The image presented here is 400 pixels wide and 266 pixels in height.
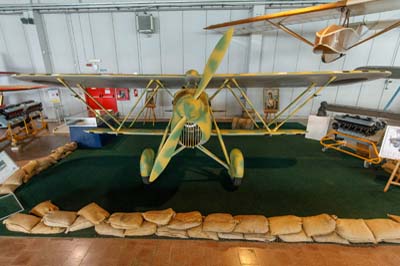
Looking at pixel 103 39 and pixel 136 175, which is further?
pixel 103 39

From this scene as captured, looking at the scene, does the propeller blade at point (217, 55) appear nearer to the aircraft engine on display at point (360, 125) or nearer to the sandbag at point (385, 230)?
the sandbag at point (385, 230)

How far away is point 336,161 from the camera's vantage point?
4.07m

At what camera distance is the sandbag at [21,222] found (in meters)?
2.24

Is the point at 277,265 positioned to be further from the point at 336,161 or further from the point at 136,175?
the point at 336,161

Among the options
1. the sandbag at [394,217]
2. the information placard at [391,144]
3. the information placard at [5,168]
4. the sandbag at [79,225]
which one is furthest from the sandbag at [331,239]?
the information placard at [5,168]

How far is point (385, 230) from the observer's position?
82.1 inches

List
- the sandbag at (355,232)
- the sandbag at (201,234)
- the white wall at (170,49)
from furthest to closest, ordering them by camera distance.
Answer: the white wall at (170,49)
the sandbag at (201,234)
the sandbag at (355,232)

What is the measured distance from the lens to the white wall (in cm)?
666

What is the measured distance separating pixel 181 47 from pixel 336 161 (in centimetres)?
659

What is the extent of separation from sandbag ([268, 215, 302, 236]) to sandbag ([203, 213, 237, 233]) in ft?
1.62

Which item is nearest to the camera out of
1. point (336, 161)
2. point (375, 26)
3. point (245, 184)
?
point (245, 184)

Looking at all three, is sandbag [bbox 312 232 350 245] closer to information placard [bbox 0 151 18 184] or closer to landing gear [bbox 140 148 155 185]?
landing gear [bbox 140 148 155 185]

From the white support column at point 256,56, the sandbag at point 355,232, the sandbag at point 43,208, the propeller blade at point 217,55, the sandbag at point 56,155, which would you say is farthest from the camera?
the white support column at point 256,56

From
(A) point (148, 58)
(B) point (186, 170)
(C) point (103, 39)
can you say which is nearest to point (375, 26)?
(B) point (186, 170)
